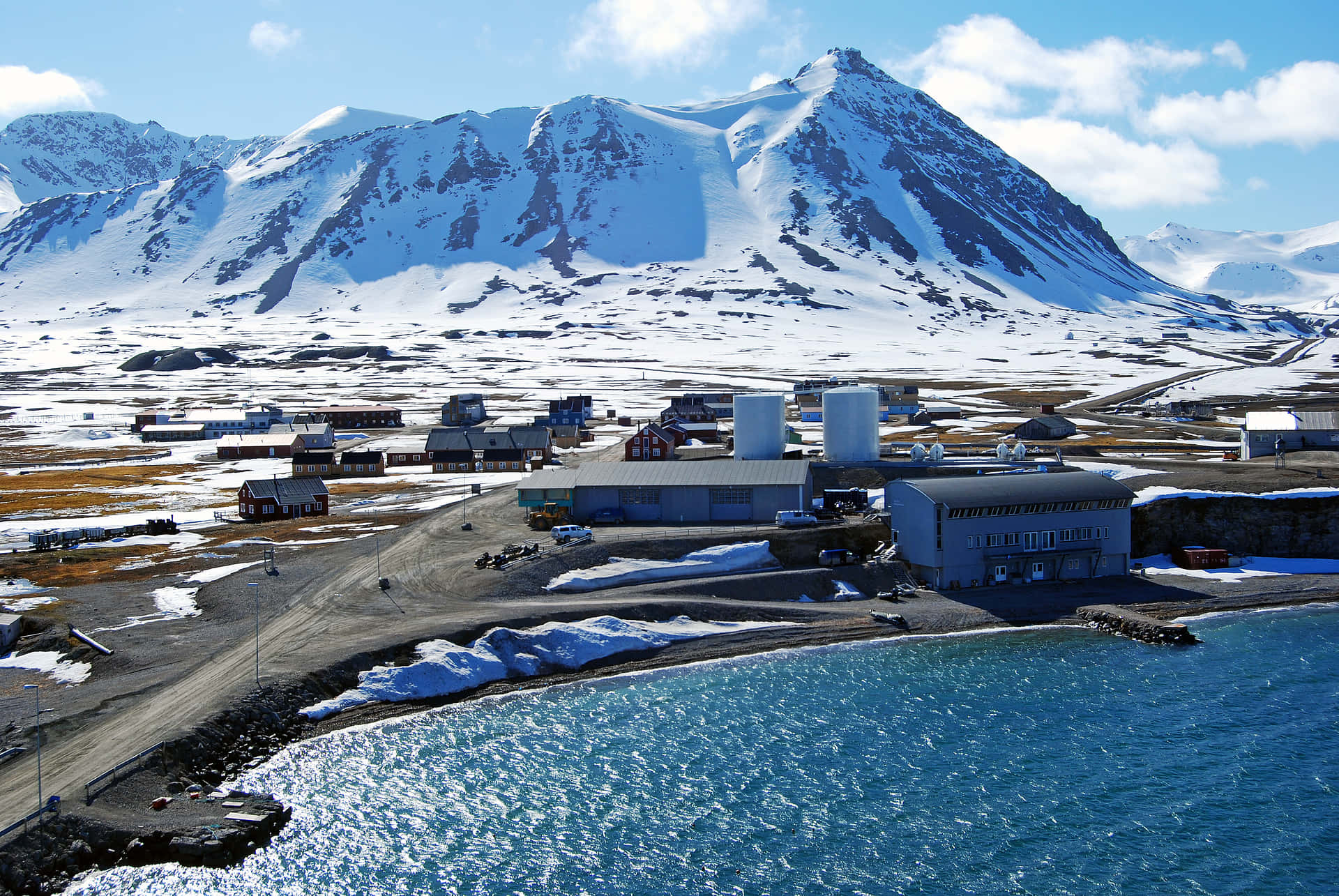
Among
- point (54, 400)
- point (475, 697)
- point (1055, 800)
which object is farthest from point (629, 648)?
point (54, 400)

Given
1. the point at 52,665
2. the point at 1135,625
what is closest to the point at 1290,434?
the point at 1135,625

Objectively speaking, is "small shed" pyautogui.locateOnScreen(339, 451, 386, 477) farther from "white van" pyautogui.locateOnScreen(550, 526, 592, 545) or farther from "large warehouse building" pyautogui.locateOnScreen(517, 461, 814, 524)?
"white van" pyautogui.locateOnScreen(550, 526, 592, 545)

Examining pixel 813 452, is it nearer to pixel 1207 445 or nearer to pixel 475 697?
pixel 1207 445

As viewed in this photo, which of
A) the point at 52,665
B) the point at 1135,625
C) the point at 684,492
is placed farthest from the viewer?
the point at 684,492

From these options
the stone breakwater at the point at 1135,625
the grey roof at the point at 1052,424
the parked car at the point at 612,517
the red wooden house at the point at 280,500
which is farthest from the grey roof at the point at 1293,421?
the red wooden house at the point at 280,500

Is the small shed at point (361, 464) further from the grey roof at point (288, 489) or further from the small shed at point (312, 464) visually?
the grey roof at point (288, 489)

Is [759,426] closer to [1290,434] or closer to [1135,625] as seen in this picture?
[1135,625]

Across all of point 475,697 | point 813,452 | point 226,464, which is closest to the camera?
point 475,697
